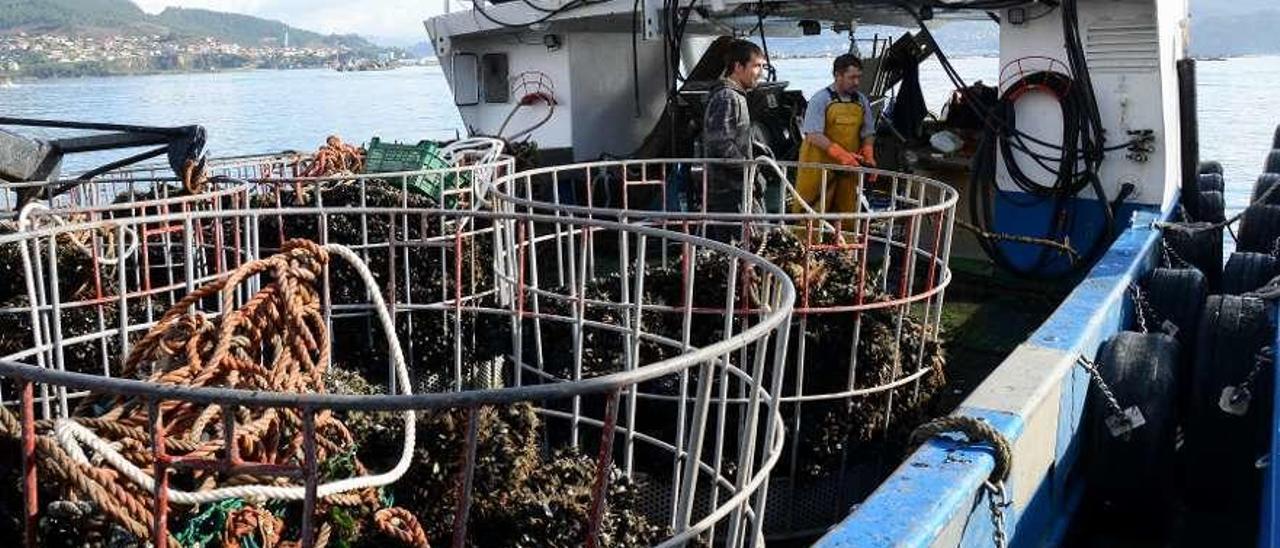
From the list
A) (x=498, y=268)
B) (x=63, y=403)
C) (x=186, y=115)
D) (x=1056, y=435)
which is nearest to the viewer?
(x=63, y=403)

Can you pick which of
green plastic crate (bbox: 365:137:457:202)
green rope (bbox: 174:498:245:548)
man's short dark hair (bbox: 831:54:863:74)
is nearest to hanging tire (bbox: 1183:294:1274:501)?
man's short dark hair (bbox: 831:54:863:74)

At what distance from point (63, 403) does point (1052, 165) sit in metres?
6.70

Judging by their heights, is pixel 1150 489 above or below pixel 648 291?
below

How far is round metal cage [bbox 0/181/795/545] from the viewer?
6.26ft

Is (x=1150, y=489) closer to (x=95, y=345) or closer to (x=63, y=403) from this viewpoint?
(x=63, y=403)

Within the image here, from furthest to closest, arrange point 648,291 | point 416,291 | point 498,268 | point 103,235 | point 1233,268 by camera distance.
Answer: point 1233,268 → point 416,291 → point 103,235 → point 648,291 → point 498,268

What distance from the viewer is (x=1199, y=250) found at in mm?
7902

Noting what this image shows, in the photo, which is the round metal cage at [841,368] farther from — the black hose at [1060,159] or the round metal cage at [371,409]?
the black hose at [1060,159]

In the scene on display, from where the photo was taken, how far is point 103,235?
552 cm

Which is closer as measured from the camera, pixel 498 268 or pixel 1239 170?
pixel 498 268

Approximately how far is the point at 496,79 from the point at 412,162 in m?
4.76

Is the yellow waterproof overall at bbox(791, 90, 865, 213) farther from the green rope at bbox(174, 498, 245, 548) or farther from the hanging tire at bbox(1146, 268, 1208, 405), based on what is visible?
the green rope at bbox(174, 498, 245, 548)

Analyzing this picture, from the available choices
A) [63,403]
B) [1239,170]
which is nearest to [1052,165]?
[63,403]

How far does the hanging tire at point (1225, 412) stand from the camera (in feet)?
16.1
